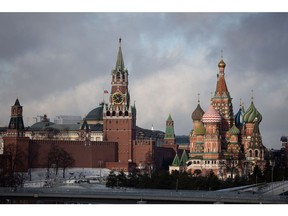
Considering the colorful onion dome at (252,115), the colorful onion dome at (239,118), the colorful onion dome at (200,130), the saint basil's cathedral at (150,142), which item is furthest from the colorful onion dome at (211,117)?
the colorful onion dome at (239,118)

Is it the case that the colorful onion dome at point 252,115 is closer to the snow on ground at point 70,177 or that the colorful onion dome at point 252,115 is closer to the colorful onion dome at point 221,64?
the colorful onion dome at point 221,64

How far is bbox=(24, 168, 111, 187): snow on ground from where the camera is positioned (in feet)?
301

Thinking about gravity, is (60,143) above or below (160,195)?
above

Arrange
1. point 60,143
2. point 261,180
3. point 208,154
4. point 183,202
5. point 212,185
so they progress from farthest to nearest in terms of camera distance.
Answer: point 60,143 < point 208,154 < point 261,180 < point 212,185 < point 183,202

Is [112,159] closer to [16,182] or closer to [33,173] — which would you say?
[33,173]

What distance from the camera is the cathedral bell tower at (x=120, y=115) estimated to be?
378 ft

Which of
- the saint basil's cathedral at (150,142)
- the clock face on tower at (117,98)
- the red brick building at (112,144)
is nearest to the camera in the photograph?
the saint basil's cathedral at (150,142)

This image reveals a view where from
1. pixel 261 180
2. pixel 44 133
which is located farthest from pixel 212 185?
pixel 44 133

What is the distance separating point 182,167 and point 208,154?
5971mm

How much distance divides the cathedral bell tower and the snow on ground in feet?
20.0

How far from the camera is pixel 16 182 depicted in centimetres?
8444

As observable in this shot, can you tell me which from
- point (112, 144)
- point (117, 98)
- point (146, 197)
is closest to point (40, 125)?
point (117, 98)

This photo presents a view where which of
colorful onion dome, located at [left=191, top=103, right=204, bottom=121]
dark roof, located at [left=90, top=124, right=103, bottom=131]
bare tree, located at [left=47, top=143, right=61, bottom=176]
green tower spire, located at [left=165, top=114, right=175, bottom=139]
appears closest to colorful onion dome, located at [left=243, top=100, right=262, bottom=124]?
colorful onion dome, located at [left=191, top=103, right=204, bottom=121]

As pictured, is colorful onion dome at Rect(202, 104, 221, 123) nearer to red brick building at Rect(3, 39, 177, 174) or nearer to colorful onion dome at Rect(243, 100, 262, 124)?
colorful onion dome at Rect(243, 100, 262, 124)
